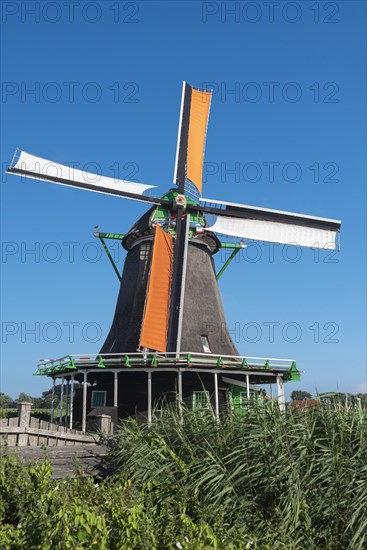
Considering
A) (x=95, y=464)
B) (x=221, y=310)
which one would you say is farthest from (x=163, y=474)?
(x=221, y=310)

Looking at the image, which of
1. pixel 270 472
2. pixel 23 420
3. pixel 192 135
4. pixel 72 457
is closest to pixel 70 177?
pixel 192 135

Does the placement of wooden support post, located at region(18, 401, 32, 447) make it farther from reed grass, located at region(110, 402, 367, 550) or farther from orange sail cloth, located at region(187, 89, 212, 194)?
orange sail cloth, located at region(187, 89, 212, 194)

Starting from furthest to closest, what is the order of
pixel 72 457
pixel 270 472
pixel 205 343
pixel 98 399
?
pixel 205 343 → pixel 98 399 → pixel 72 457 → pixel 270 472

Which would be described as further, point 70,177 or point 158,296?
point 70,177

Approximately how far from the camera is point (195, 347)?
1958 cm

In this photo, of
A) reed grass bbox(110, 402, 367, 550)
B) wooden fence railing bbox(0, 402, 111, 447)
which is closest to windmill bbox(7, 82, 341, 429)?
wooden fence railing bbox(0, 402, 111, 447)

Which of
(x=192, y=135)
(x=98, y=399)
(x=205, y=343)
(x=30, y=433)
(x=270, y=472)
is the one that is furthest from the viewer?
(x=192, y=135)

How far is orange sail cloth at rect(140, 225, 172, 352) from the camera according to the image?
1798 cm

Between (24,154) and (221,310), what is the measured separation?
10697mm

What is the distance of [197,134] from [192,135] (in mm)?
427

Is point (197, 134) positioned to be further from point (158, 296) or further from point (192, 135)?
point (158, 296)

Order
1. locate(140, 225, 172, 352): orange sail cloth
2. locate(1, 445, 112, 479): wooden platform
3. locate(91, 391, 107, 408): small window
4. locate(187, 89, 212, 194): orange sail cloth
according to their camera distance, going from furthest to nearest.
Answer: locate(187, 89, 212, 194): orange sail cloth → locate(91, 391, 107, 408): small window → locate(140, 225, 172, 352): orange sail cloth → locate(1, 445, 112, 479): wooden platform

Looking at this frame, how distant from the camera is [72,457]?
8641 millimetres

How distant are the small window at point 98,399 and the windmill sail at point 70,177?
826 centimetres
